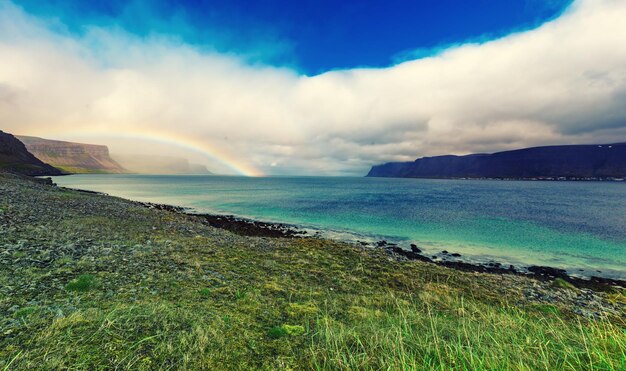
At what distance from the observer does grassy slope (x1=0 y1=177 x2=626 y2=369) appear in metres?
5.45

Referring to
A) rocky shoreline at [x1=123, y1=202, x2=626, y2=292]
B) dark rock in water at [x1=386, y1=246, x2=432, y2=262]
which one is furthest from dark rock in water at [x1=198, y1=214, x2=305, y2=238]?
dark rock in water at [x1=386, y1=246, x2=432, y2=262]

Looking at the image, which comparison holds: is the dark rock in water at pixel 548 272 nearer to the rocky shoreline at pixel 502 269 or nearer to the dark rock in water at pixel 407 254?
the rocky shoreline at pixel 502 269

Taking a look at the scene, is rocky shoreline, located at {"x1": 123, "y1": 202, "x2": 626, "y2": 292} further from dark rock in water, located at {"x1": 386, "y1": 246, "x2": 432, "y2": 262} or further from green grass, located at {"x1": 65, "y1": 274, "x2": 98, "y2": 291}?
green grass, located at {"x1": 65, "y1": 274, "x2": 98, "y2": 291}

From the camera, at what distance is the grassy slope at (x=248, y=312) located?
215 inches

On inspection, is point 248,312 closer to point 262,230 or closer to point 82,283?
point 82,283

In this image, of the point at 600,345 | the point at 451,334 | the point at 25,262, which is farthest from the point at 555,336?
the point at 25,262

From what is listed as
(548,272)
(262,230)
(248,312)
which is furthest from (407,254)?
(248,312)

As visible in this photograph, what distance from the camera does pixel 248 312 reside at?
9109 millimetres

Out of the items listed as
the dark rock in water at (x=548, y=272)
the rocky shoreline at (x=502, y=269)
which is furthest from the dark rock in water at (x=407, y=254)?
the dark rock in water at (x=548, y=272)

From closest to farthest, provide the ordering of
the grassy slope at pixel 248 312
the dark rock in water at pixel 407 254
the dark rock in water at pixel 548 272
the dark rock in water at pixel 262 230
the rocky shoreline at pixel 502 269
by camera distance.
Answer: the grassy slope at pixel 248 312
the rocky shoreline at pixel 502 269
the dark rock in water at pixel 548 272
the dark rock in water at pixel 407 254
the dark rock in water at pixel 262 230

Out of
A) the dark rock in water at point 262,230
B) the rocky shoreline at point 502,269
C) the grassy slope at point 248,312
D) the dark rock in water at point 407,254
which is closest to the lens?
the grassy slope at point 248,312

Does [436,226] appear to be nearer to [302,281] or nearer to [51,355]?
[302,281]

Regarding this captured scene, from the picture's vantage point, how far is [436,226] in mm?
45688

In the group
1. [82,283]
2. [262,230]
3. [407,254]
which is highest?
[82,283]
